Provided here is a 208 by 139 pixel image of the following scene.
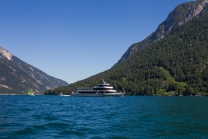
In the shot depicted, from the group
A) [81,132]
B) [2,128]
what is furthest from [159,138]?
[2,128]

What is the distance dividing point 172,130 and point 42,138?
53.1 ft

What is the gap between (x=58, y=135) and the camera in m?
29.8

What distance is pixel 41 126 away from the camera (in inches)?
1396

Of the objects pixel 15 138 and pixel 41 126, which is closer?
pixel 15 138

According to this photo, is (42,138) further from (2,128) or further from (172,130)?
(172,130)

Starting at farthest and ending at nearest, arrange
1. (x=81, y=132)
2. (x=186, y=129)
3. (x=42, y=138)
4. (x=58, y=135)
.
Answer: (x=186, y=129)
(x=81, y=132)
(x=58, y=135)
(x=42, y=138)

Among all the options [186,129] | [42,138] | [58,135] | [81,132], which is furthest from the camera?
[186,129]

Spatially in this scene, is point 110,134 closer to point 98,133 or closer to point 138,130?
point 98,133

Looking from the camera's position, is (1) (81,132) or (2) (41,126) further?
(2) (41,126)

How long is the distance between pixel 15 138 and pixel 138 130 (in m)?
14.9

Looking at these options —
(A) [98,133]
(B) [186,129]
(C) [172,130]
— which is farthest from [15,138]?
(B) [186,129]

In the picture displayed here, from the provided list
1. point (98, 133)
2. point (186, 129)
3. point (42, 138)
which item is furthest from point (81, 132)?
point (186, 129)

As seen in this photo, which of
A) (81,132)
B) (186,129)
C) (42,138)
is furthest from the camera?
(186,129)

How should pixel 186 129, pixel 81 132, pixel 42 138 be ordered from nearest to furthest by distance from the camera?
1. pixel 42 138
2. pixel 81 132
3. pixel 186 129
